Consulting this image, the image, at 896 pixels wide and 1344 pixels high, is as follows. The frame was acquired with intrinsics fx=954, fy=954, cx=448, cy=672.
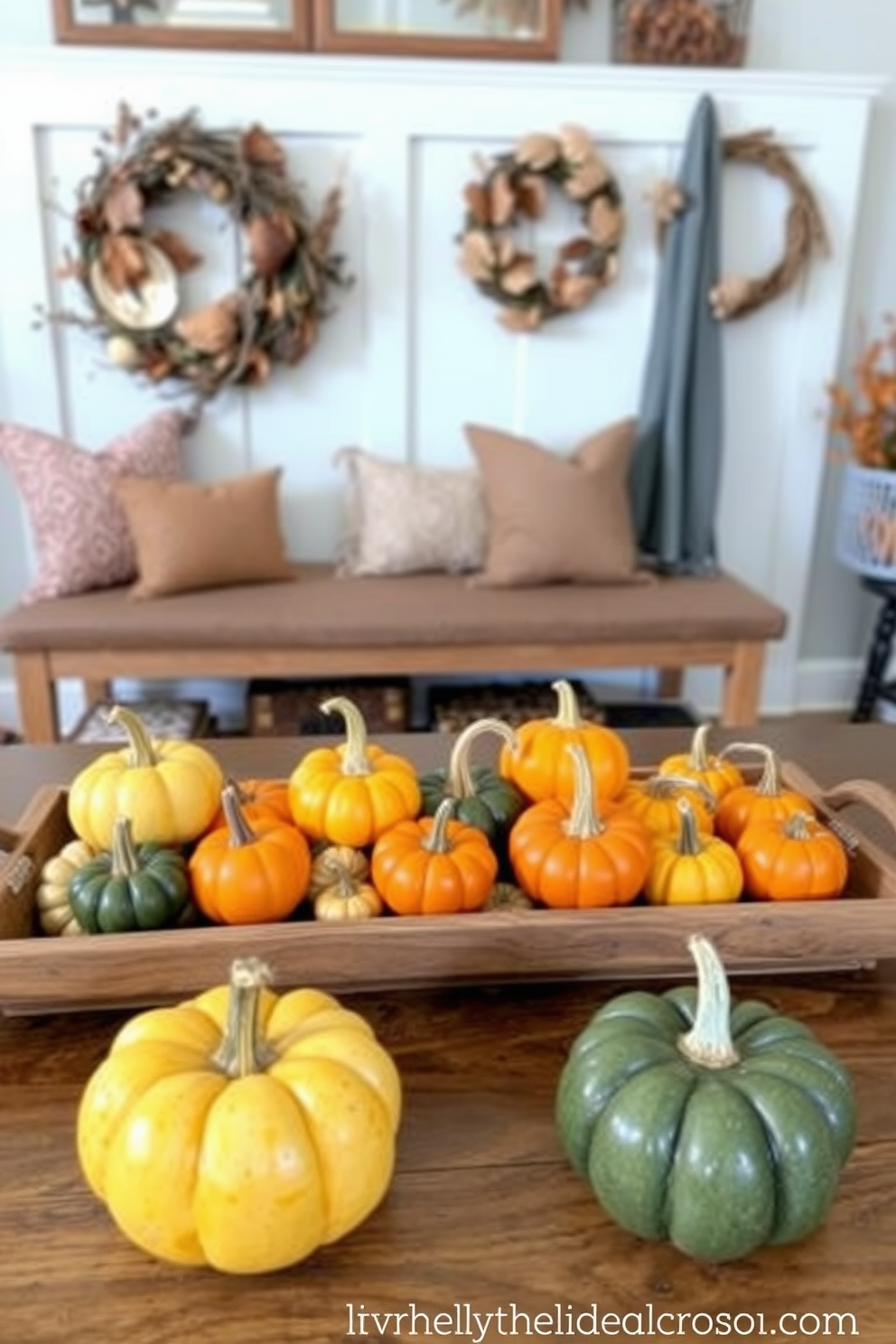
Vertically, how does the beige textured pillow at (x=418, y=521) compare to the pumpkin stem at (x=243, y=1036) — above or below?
below

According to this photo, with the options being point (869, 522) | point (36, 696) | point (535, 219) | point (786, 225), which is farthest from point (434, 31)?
point (36, 696)

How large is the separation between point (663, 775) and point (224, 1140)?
53cm

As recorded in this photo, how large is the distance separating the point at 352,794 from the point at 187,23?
8.20 ft

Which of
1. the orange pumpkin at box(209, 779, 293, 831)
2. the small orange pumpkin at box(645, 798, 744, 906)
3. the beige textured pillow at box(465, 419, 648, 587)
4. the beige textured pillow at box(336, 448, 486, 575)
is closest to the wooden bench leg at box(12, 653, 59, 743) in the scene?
the beige textured pillow at box(336, 448, 486, 575)

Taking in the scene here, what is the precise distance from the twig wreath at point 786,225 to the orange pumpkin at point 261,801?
230cm

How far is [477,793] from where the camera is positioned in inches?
34.9

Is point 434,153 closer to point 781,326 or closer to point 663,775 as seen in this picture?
point 781,326

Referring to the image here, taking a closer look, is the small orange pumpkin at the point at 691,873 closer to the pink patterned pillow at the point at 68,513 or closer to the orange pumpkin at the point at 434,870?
the orange pumpkin at the point at 434,870

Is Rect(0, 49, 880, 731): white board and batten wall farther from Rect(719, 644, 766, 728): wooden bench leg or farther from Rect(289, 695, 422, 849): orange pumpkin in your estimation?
Rect(289, 695, 422, 849): orange pumpkin

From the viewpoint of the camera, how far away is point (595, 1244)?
577 mm

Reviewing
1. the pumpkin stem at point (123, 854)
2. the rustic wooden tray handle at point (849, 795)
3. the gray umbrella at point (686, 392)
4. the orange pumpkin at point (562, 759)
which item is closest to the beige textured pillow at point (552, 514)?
the gray umbrella at point (686, 392)

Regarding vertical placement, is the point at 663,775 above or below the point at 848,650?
above

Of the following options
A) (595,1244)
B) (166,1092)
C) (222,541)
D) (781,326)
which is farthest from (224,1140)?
(781,326)

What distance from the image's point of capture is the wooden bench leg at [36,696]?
2271mm
